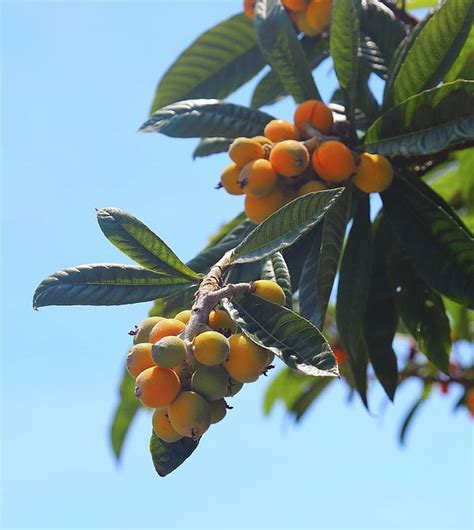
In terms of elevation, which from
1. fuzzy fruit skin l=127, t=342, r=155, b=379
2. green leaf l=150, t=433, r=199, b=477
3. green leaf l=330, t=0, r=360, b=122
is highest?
green leaf l=330, t=0, r=360, b=122

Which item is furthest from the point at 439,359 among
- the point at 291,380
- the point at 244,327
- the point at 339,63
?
the point at 291,380

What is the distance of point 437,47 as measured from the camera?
2020mm

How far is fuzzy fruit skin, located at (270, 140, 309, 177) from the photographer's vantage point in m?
1.85

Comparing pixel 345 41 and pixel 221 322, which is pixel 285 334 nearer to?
pixel 221 322

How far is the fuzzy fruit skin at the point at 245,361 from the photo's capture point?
1405 millimetres

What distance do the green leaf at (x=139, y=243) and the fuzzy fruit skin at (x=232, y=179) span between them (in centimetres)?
34

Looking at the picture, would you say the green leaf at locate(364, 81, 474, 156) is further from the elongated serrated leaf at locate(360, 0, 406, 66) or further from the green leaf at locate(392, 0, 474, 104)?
the elongated serrated leaf at locate(360, 0, 406, 66)

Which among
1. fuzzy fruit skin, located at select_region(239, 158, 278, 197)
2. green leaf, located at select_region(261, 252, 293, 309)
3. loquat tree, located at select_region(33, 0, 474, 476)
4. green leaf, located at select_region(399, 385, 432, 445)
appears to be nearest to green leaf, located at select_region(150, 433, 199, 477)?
loquat tree, located at select_region(33, 0, 474, 476)

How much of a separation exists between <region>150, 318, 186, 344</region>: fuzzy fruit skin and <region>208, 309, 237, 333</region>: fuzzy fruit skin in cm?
6

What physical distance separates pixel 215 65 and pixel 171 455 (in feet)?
5.19

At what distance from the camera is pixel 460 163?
3.00m

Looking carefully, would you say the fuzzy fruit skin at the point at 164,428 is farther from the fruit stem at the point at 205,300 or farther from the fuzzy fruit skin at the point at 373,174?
the fuzzy fruit skin at the point at 373,174

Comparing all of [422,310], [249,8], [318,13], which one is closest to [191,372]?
[422,310]

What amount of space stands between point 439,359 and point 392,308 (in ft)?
0.59
